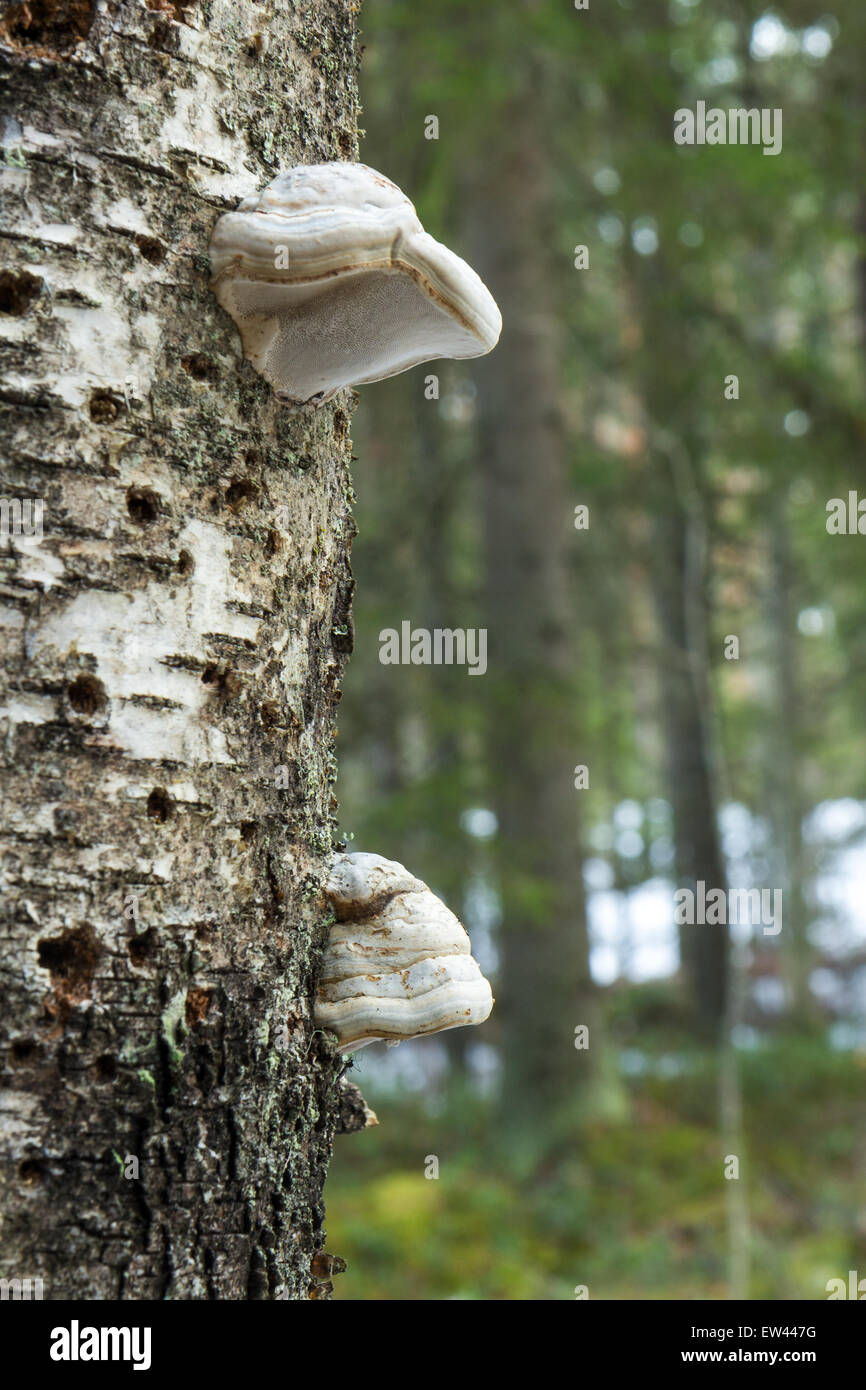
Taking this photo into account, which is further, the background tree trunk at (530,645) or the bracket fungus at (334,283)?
the background tree trunk at (530,645)

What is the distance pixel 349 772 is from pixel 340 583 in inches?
767

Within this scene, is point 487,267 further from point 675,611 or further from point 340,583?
point 340,583

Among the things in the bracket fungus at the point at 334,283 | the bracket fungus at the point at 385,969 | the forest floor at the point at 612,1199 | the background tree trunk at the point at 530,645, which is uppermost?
the background tree trunk at the point at 530,645

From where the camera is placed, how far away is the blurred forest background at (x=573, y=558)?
657 cm

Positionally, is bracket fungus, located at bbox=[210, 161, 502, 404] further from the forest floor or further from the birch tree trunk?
the forest floor

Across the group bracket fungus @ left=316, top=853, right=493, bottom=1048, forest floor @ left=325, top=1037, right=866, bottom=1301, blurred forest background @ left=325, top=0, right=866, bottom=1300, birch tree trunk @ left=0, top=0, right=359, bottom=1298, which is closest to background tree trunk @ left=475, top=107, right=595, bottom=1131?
blurred forest background @ left=325, top=0, right=866, bottom=1300

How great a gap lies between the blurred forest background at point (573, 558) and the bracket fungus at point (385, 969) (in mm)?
3769

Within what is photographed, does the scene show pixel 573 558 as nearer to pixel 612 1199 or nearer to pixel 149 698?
pixel 612 1199

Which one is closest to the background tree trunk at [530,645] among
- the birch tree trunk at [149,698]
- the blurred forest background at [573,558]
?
the blurred forest background at [573,558]

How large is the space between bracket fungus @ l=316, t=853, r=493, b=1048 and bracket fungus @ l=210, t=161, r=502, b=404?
70 cm

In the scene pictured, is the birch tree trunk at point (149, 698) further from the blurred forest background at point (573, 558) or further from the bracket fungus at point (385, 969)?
the blurred forest background at point (573, 558)

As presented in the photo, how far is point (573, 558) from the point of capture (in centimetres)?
912

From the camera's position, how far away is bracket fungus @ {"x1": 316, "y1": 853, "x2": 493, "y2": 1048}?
163 cm

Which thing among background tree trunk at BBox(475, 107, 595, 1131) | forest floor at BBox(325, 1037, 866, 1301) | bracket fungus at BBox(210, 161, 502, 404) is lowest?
forest floor at BBox(325, 1037, 866, 1301)
